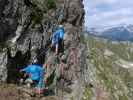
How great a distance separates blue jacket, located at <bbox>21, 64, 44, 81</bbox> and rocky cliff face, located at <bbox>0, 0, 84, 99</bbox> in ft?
9.80

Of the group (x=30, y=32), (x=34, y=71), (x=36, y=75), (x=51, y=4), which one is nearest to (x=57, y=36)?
(x=30, y=32)

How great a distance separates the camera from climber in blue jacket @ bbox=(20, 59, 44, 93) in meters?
26.5

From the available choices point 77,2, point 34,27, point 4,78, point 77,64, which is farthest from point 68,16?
point 4,78

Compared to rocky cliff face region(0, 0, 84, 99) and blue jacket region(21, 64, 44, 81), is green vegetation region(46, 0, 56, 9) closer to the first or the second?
rocky cliff face region(0, 0, 84, 99)

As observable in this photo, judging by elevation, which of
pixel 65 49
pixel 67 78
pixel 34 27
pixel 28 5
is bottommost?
pixel 67 78

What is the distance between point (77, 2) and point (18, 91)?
20.7 m

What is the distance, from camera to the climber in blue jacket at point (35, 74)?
26491 mm

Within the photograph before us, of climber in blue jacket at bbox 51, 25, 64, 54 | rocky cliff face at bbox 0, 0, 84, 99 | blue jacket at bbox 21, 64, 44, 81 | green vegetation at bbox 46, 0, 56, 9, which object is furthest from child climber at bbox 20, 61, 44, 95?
green vegetation at bbox 46, 0, 56, 9

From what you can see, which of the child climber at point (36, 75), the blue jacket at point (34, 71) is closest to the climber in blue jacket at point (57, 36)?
the child climber at point (36, 75)

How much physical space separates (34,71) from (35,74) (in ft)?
1.18

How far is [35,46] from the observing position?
33.9 metres

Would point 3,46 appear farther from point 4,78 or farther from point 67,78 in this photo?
point 67,78

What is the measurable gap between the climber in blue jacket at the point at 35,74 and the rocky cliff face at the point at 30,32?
9.19 feet

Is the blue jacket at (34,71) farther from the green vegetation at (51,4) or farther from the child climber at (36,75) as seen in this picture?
the green vegetation at (51,4)
